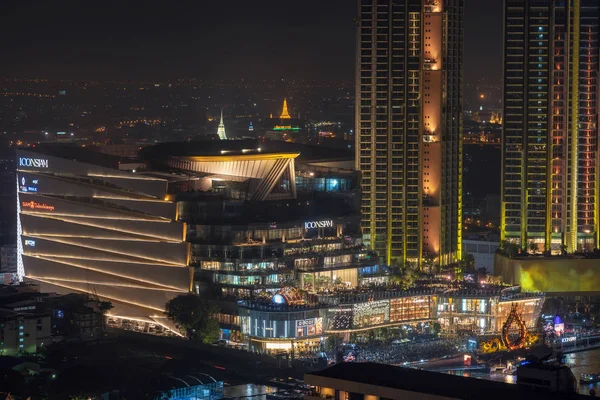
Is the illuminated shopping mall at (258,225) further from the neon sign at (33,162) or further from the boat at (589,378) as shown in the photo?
the boat at (589,378)

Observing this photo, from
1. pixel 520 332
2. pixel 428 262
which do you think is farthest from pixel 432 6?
pixel 520 332

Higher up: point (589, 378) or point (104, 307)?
point (104, 307)

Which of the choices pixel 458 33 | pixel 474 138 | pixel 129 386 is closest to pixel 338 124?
pixel 474 138

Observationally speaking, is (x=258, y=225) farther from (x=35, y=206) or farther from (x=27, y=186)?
(x=27, y=186)

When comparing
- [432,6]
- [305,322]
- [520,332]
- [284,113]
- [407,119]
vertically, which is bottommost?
[520,332]

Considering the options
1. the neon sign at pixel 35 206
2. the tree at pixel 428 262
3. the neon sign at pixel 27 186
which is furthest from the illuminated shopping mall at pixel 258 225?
the neon sign at pixel 27 186

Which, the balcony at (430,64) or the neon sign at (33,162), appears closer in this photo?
the neon sign at (33,162)
